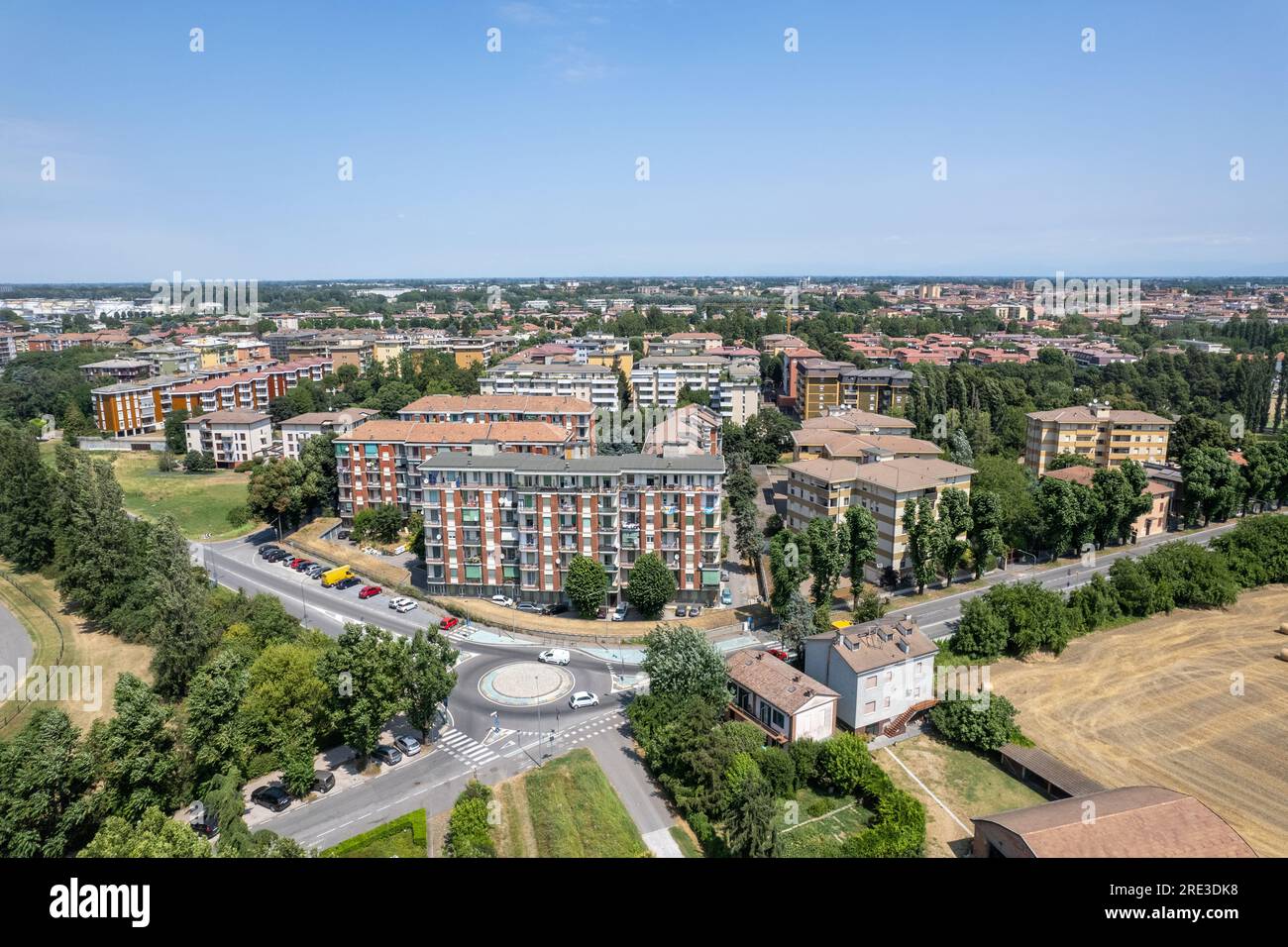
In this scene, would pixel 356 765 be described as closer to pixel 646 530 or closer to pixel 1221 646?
pixel 646 530

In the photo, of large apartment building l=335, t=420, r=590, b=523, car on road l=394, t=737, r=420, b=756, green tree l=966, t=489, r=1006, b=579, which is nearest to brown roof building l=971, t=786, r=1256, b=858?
car on road l=394, t=737, r=420, b=756

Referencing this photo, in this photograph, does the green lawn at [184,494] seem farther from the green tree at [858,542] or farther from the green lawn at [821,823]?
the green lawn at [821,823]

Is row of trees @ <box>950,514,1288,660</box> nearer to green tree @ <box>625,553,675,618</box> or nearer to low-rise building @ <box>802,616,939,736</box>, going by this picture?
low-rise building @ <box>802,616,939,736</box>

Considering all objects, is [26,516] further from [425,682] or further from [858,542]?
[858,542]

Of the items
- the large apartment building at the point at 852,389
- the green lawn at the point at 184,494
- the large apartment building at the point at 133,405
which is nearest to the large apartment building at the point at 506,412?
the green lawn at the point at 184,494

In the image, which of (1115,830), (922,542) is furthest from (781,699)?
(922,542)

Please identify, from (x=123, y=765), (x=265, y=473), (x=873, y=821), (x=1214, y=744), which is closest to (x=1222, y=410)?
(x=1214, y=744)
